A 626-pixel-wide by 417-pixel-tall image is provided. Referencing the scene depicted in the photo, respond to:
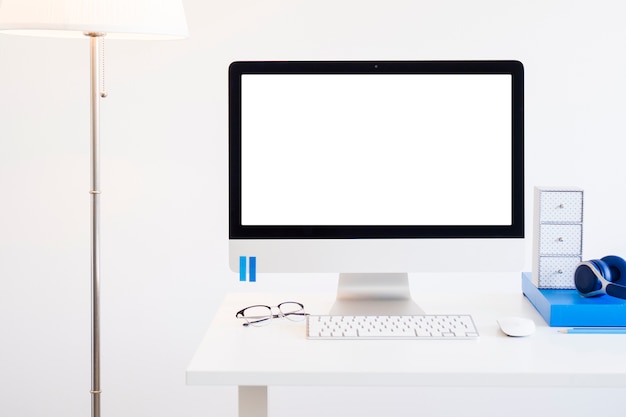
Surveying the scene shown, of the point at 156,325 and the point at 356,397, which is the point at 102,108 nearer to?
the point at 156,325

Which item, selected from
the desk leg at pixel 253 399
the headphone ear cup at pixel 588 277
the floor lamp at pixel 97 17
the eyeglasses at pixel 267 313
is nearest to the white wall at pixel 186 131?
the floor lamp at pixel 97 17

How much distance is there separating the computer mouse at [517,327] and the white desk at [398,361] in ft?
0.04

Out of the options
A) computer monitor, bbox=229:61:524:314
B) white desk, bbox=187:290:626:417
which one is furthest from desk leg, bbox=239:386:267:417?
computer monitor, bbox=229:61:524:314

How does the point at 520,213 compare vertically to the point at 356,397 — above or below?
above

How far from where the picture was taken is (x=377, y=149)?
6.03 ft

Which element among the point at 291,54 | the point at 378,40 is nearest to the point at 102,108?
the point at 291,54

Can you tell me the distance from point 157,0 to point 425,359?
104cm

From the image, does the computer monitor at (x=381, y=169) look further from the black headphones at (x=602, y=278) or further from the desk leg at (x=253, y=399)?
the desk leg at (x=253, y=399)

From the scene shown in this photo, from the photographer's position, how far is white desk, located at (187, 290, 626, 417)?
1491 millimetres

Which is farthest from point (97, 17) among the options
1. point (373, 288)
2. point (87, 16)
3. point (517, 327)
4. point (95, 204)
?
point (517, 327)

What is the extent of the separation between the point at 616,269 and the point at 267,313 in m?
0.73

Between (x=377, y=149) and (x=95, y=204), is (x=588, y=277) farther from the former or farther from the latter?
(x=95, y=204)

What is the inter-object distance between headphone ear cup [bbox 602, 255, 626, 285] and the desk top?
180mm

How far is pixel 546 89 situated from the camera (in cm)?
296
